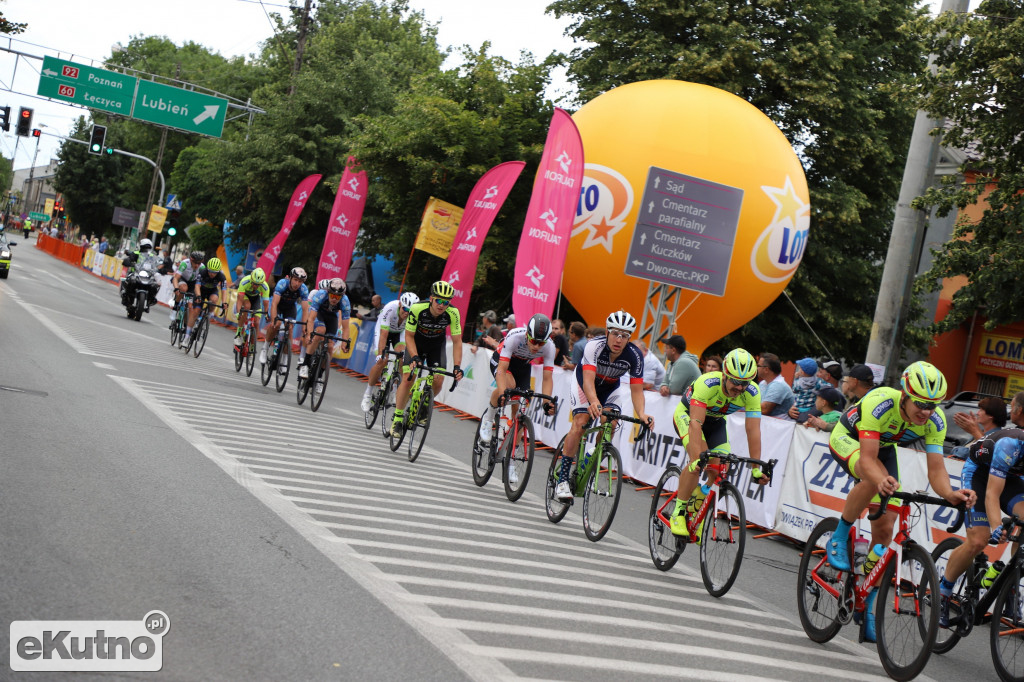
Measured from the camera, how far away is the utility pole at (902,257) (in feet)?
58.0

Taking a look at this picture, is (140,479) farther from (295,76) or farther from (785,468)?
(295,76)

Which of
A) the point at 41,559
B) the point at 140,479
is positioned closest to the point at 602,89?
the point at 140,479

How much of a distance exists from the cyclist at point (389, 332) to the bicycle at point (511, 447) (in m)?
2.59

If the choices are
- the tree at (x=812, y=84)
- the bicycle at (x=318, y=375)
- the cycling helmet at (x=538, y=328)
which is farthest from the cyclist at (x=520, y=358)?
the tree at (x=812, y=84)

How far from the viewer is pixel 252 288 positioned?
18.6m

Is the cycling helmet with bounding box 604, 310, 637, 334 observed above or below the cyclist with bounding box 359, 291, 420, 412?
above

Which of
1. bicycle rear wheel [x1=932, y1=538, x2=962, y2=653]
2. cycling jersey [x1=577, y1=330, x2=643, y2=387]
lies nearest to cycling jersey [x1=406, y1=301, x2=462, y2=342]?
cycling jersey [x1=577, y1=330, x2=643, y2=387]

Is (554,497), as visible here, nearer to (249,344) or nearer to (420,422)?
(420,422)

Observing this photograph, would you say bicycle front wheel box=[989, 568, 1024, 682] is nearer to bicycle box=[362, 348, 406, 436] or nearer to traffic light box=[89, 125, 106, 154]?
bicycle box=[362, 348, 406, 436]

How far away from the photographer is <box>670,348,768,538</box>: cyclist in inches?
317

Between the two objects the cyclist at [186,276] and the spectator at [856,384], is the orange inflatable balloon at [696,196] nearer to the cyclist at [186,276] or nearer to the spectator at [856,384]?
the cyclist at [186,276]

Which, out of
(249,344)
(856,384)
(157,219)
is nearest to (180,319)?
(249,344)

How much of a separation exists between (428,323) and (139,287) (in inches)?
688

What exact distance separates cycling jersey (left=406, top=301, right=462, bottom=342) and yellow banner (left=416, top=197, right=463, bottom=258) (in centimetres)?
1309
